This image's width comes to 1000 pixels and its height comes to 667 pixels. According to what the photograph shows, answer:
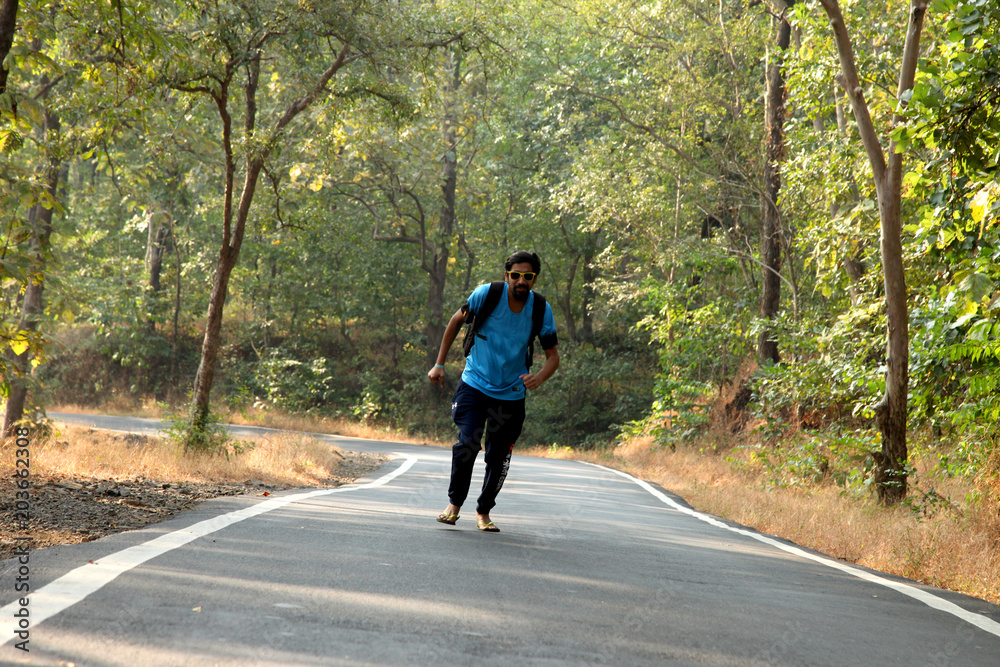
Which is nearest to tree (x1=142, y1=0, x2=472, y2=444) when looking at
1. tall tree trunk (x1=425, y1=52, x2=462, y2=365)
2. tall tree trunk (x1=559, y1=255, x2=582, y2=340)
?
tall tree trunk (x1=425, y1=52, x2=462, y2=365)

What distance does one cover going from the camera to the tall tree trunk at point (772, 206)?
19391 mm

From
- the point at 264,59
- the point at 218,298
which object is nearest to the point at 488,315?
the point at 218,298

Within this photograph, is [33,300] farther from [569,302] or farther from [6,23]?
[569,302]

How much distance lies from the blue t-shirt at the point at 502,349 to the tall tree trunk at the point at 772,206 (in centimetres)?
1382

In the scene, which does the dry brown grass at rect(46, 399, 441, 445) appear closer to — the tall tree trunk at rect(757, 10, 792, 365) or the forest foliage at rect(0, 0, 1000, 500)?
the forest foliage at rect(0, 0, 1000, 500)

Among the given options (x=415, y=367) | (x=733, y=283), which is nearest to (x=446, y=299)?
(x=415, y=367)

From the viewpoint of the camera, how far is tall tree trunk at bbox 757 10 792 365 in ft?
63.6

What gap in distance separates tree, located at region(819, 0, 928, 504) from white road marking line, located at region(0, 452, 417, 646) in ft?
23.1

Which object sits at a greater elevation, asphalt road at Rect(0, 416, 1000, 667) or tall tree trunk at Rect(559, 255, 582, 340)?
tall tree trunk at Rect(559, 255, 582, 340)

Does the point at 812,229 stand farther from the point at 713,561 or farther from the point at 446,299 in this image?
the point at 446,299

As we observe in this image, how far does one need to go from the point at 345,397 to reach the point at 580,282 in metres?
10.3

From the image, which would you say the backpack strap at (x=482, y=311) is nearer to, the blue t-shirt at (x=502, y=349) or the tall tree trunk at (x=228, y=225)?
the blue t-shirt at (x=502, y=349)

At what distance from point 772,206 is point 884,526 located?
1288cm

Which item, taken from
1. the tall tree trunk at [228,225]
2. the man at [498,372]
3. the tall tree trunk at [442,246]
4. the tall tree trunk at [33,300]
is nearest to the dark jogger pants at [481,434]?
the man at [498,372]
